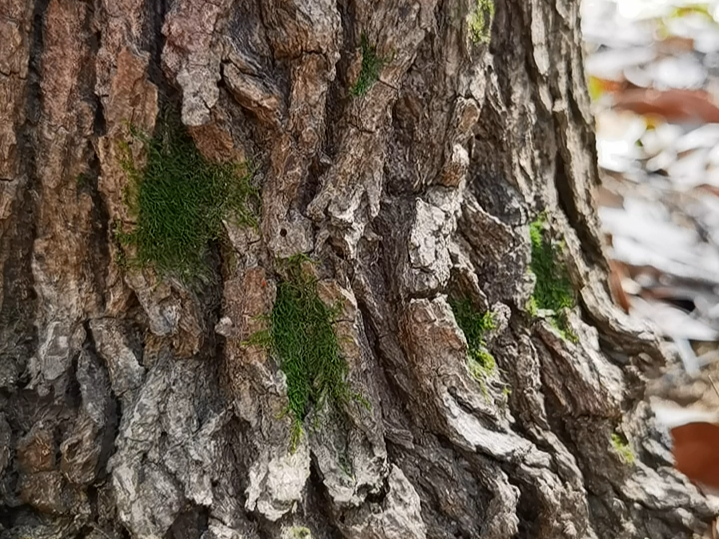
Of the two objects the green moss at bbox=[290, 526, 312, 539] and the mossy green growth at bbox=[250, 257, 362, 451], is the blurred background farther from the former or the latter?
the green moss at bbox=[290, 526, 312, 539]

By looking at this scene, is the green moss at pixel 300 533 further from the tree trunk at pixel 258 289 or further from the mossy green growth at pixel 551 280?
the mossy green growth at pixel 551 280

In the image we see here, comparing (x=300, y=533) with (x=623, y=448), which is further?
(x=623, y=448)

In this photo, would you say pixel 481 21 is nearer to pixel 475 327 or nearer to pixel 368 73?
pixel 368 73

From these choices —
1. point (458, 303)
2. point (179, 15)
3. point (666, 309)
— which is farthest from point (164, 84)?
point (666, 309)

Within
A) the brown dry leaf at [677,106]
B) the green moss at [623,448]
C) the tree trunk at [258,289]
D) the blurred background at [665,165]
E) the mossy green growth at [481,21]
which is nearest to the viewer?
the tree trunk at [258,289]

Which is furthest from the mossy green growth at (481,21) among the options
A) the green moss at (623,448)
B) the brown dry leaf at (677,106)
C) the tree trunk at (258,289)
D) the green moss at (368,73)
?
the brown dry leaf at (677,106)

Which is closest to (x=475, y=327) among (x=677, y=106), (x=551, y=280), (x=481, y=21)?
(x=551, y=280)

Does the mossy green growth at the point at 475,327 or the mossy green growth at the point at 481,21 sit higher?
→ the mossy green growth at the point at 481,21

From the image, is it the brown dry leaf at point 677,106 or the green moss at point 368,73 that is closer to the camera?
the green moss at point 368,73
